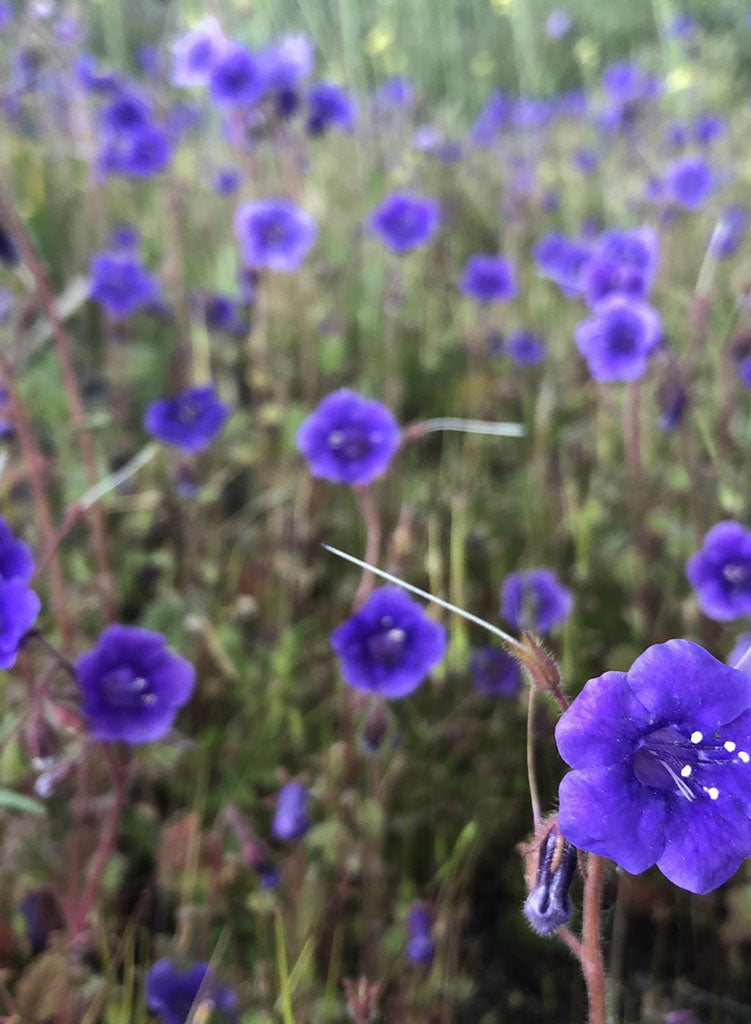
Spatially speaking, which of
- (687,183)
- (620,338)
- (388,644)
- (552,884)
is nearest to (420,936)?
(388,644)

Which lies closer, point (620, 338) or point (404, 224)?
point (620, 338)

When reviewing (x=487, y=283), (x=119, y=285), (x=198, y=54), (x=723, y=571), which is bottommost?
(x=723, y=571)

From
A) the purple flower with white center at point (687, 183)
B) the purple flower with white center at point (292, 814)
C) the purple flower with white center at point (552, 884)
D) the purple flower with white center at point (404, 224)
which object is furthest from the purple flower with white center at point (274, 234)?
the purple flower with white center at point (552, 884)

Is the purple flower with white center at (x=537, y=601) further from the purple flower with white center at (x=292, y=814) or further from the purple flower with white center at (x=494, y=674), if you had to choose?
the purple flower with white center at (x=292, y=814)

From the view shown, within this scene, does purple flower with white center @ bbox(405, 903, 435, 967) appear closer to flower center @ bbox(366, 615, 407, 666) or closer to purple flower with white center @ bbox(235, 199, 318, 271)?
flower center @ bbox(366, 615, 407, 666)

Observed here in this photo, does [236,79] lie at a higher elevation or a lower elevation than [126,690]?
higher

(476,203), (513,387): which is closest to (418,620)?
(513,387)

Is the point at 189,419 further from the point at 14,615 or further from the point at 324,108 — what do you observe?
the point at 14,615

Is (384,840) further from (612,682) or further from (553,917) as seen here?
(612,682)
